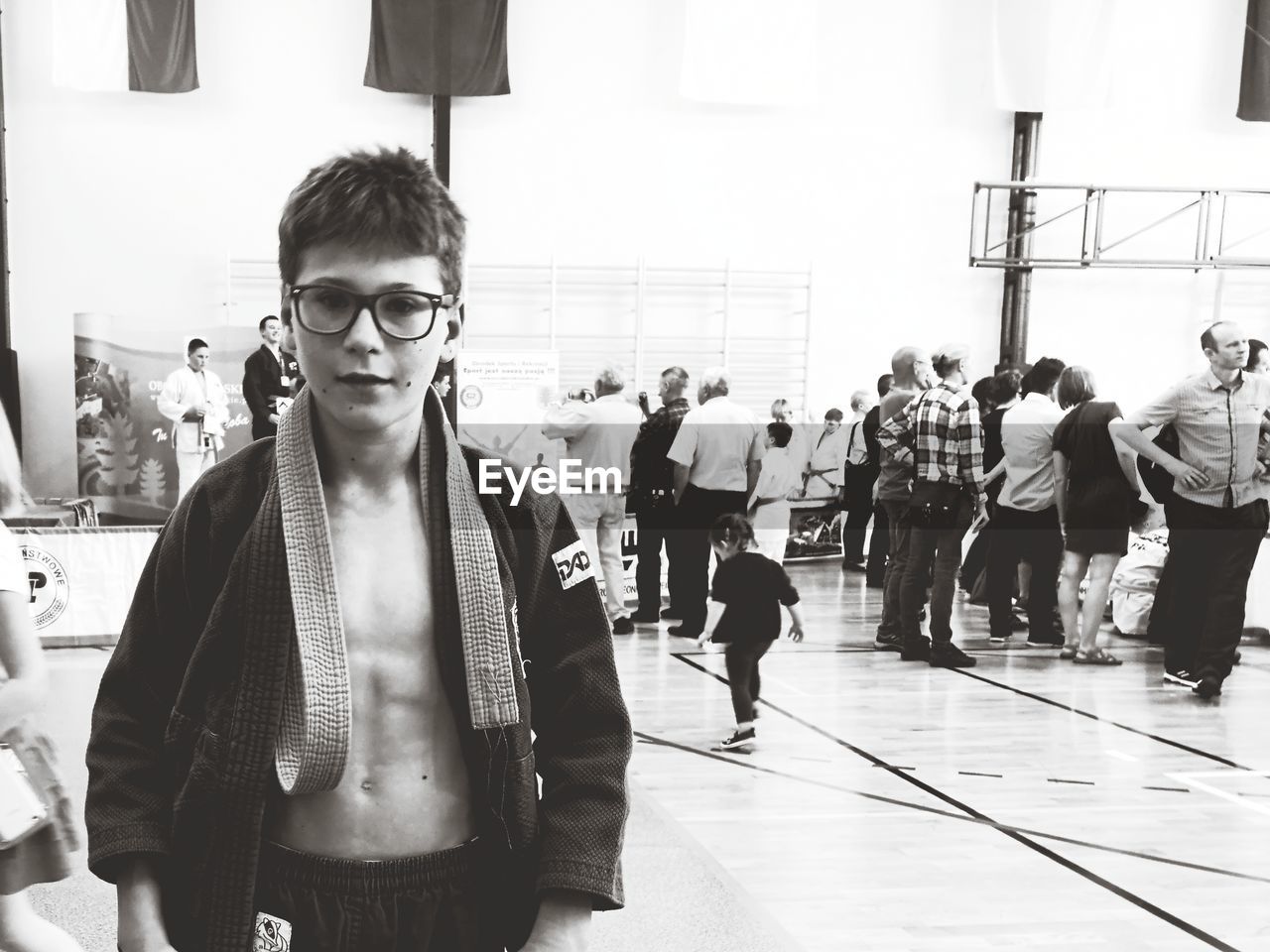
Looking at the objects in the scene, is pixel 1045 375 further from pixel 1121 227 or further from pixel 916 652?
pixel 1121 227

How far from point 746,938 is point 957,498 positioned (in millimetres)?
4013

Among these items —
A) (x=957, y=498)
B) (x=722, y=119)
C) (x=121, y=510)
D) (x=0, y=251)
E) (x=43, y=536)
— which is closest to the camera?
(x=43, y=536)

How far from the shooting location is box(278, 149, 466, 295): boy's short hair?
49.8 inches

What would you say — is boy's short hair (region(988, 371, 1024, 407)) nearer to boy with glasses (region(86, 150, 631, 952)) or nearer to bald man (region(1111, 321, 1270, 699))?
bald man (region(1111, 321, 1270, 699))

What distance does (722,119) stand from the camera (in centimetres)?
1232

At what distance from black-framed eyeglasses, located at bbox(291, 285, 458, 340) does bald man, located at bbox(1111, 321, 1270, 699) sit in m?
5.16

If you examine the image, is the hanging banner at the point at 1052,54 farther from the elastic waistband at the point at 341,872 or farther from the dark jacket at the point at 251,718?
the elastic waistband at the point at 341,872

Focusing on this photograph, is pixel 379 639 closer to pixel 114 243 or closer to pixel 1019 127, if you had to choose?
pixel 114 243

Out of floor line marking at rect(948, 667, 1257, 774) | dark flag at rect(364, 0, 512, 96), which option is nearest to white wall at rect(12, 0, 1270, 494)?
dark flag at rect(364, 0, 512, 96)

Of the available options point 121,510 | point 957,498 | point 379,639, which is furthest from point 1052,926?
point 121,510

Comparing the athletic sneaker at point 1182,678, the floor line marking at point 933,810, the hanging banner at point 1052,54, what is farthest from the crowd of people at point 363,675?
the hanging banner at point 1052,54

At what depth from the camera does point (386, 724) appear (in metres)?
1.30

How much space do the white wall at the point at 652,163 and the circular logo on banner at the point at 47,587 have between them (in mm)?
5521

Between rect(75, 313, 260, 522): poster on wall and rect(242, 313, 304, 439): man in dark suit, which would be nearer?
rect(242, 313, 304, 439): man in dark suit
